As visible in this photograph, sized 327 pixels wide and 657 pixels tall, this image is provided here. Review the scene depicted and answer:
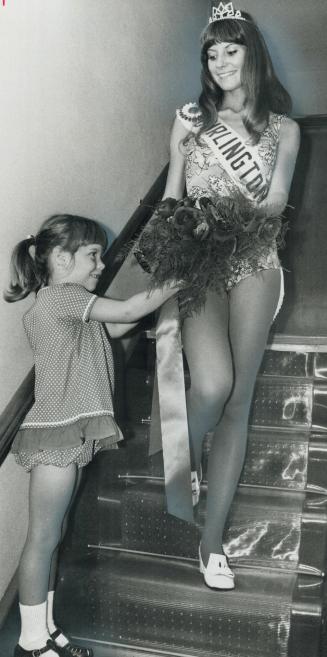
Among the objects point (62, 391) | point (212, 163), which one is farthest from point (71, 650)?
point (212, 163)

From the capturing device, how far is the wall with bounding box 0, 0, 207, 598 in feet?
6.28

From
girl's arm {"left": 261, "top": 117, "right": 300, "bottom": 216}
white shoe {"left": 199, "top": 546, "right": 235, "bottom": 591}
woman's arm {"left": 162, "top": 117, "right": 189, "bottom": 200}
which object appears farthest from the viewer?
woman's arm {"left": 162, "top": 117, "right": 189, "bottom": 200}

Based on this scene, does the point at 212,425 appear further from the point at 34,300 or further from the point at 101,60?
the point at 101,60

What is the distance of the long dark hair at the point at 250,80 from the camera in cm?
209

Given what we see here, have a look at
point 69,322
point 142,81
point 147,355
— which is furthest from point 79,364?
point 142,81

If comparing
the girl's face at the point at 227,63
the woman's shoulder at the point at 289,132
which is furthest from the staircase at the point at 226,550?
the girl's face at the point at 227,63

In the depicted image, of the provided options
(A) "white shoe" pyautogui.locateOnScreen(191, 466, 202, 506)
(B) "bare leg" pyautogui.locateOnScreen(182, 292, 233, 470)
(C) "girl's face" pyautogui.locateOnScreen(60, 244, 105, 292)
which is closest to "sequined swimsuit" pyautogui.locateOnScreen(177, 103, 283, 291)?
(B) "bare leg" pyautogui.locateOnScreen(182, 292, 233, 470)

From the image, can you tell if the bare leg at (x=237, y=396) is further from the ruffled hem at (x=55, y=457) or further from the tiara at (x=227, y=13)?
the tiara at (x=227, y=13)

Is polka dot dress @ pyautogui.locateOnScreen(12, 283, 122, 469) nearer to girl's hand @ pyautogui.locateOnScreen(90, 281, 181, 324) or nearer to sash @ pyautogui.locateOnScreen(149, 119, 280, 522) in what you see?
girl's hand @ pyautogui.locateOnScreen(90, 281, 181, 324)

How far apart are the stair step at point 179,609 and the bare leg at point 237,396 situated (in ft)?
0.44

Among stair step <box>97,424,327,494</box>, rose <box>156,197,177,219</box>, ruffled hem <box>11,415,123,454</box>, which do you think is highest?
rose <box>156,197,177,219</box>

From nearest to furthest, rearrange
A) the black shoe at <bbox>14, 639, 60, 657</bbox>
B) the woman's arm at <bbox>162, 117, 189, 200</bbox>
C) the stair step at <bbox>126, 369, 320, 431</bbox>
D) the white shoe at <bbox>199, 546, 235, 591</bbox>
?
1. the black shoe at <bbox>14, 639, 60, 657</bbox>
2. the white shoe at <bbox>199, 546, 235, 591</bbox>
3. the woman's arm at <bbox>162, 117, 189, 200</bbox>
4. the stair step at <bbox>126, 369, 320, 431</bbox>

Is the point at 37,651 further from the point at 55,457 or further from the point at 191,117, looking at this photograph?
the point at 191,117

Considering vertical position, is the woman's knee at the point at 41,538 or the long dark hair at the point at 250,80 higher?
the long dark hair at the point at 250,80
